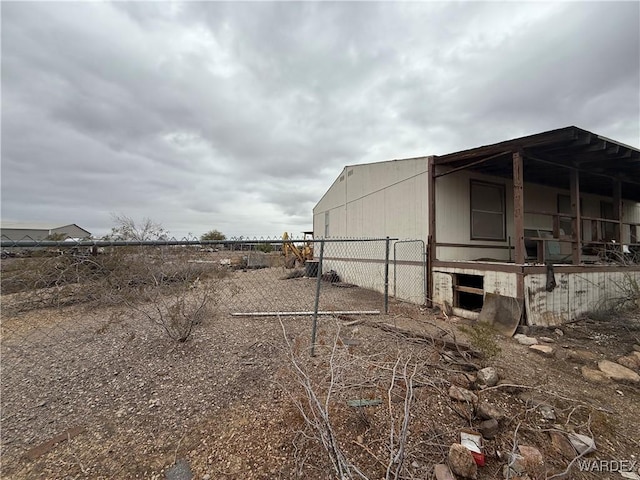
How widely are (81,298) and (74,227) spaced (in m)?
57.0

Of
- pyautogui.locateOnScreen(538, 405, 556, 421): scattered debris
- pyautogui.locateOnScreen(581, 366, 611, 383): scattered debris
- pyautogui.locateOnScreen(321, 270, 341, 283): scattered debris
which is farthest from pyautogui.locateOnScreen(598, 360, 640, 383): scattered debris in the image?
pyautogui.locateOnScreen(321, 270, 341, 283): scattered debris

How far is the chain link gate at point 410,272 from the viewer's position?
6949 millimetres

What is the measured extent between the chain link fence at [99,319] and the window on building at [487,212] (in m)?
4.43

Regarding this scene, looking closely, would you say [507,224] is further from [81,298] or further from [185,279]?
[81,298]

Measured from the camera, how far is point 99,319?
4703 millimetres

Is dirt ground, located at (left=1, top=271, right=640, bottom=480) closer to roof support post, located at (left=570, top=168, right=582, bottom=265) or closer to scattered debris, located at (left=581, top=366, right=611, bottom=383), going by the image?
scattered debris, located at (left=581, top=366, right=611, bottom=383)

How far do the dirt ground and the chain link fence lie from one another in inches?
1.0

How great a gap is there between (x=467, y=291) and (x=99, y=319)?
23.3 feet

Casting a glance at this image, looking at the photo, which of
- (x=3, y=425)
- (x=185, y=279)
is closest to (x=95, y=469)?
(x=3, y=425)

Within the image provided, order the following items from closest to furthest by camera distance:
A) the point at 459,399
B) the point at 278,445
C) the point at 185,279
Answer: the point at 278,445, the point at 459,399, the point at 185,279

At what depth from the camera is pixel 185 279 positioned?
11.9 ft

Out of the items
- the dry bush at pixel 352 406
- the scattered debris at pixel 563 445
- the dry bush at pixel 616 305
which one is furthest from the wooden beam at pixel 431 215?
the scattered debris at pixel 563 445

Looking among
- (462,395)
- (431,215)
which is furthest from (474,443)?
(431,215)

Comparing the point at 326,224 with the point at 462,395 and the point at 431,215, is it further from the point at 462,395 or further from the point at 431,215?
the point at 462,395
